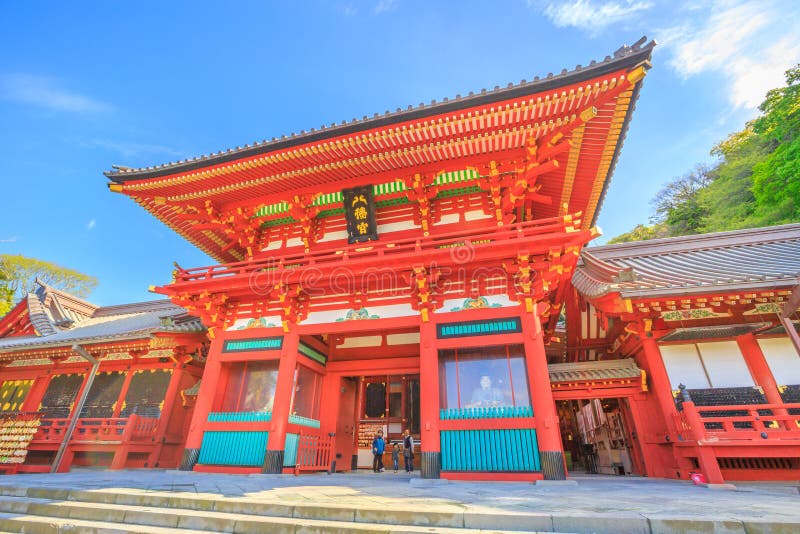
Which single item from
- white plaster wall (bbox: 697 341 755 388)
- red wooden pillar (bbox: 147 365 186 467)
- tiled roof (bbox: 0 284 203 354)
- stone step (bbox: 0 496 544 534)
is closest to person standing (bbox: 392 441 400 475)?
red wooden pillar (bbox: 147 365 186 467)

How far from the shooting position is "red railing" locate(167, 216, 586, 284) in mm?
7953

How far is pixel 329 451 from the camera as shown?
10.7 meters

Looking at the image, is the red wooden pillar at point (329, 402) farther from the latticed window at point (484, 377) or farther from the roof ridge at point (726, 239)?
the roof ridge at point (726, 239)

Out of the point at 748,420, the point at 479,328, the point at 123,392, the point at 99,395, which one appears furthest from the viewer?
the point at 99,395

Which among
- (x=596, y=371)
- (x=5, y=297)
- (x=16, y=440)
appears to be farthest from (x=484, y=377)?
(x=5, y=297)

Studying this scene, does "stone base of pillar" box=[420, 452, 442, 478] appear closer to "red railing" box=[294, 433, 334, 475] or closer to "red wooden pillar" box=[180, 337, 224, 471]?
"red railing" box=[294, 433, 334, 475]

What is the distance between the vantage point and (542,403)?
745 centimetres

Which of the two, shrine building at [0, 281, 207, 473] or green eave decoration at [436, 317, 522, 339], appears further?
shrine building at [0, 281, 207, 473]

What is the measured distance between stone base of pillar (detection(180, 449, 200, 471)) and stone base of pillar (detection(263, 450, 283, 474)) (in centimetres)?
216

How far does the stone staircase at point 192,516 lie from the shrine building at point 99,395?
7705mm

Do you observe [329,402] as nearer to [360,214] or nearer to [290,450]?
[290,450]

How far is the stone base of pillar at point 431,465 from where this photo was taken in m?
7.52

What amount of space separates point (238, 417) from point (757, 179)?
2888cm

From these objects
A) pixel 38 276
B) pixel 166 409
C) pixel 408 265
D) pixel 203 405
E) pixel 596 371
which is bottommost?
pixel 203 405
